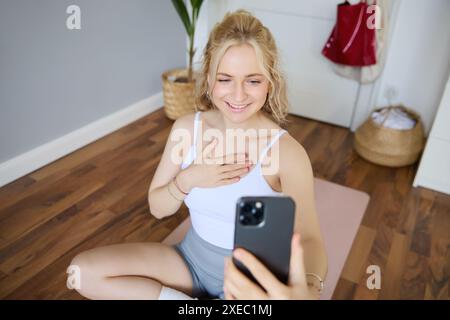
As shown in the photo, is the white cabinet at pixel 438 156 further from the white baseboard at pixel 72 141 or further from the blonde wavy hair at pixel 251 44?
the white baseboard at pixel 72 141

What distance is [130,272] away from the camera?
866 mm

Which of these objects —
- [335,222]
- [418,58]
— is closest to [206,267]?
[335,222]

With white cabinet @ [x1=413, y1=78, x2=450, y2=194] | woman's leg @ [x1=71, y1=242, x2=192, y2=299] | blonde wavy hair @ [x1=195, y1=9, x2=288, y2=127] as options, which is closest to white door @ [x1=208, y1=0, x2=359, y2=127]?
white cabinet @ [x1=413, y1=78, x2=450, y2=194]

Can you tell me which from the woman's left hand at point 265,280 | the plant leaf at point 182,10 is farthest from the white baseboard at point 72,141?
the woman's left hand at point 265,280

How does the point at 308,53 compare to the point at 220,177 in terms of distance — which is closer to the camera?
the point at 220,177

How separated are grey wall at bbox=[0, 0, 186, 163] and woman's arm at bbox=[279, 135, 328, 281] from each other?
1.42 meters

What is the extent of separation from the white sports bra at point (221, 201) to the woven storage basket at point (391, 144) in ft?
4.60

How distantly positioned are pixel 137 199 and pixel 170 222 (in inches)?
9.4

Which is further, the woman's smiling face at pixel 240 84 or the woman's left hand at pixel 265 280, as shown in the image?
the woman's smiling face at pixel 240 84

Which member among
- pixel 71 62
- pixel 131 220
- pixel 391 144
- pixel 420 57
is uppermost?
pixel 420 57

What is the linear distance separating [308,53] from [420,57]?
659 millimetres

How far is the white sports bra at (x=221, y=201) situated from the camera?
847 mm

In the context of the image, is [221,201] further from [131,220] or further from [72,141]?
[72,141]

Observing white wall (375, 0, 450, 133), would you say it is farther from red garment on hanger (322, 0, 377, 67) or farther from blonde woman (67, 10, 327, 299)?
blonde woman (67, 10, 327, 299)
